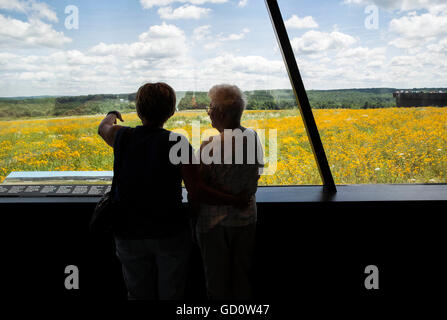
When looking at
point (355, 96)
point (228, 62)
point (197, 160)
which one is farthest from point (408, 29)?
point (197, 160)

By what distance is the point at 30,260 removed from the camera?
2.41 meters

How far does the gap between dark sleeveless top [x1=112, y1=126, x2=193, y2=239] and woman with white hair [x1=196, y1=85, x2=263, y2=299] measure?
→ 17 cm

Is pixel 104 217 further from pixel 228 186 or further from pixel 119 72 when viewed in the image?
pixel 119 72

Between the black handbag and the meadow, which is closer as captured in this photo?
the black handbag

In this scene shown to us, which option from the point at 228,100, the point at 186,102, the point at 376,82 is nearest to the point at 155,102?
the point at 228,100

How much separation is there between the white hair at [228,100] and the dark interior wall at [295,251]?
0.92 m

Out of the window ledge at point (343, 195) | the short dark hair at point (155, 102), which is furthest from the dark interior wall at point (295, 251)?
the short dark hair at point (155, 102)

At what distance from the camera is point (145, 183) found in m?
1.52

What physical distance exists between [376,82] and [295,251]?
139 cm

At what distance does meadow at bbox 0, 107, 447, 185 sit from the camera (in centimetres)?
258

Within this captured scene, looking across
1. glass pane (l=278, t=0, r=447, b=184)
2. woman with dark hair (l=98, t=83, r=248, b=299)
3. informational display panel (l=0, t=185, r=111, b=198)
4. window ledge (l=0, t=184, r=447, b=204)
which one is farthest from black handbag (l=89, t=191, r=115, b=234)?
glass pane (l=278, t=0, r=447, b=184)

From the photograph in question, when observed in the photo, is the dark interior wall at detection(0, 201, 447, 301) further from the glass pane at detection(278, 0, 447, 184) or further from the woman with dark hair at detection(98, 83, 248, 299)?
the woman with dark hair at detection(98, 83, 248, 299)

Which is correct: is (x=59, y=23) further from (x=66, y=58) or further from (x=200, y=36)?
(x=200, y=36)

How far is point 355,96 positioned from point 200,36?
1257mm
